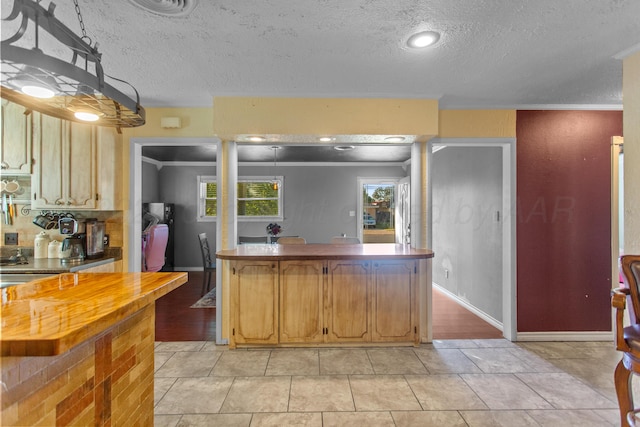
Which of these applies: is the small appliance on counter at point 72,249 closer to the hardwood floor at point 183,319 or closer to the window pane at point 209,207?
the hardwood floor at point 183,319

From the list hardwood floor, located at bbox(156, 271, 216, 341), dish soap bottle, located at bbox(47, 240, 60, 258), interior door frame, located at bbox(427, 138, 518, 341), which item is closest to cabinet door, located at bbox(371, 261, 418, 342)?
interior door frame, located at bbox(427, 138, 518, 341)

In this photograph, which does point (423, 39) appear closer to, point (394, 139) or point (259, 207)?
point (394, 139)

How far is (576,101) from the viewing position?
2953 mm

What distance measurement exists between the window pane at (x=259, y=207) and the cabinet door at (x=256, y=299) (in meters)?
3.84

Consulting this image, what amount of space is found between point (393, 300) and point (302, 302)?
2.83 ft

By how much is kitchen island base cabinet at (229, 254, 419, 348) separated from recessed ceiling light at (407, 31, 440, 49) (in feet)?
5.90

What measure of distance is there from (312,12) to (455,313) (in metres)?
3.80

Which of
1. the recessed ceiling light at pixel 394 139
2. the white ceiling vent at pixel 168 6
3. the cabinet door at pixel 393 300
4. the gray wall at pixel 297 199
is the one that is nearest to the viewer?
the white ceiling vent at pixel 168 6

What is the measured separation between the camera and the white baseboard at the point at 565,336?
3.09 metres

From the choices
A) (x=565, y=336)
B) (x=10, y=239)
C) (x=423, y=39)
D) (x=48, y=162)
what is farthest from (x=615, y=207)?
(x=10, y=239)

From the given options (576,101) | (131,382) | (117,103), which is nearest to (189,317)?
(131,382)

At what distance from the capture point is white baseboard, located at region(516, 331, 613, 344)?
309 centimetres

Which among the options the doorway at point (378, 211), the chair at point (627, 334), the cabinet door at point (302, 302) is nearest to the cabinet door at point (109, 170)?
the cabinet door at point (302, 302)

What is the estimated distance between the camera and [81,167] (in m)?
2.79
